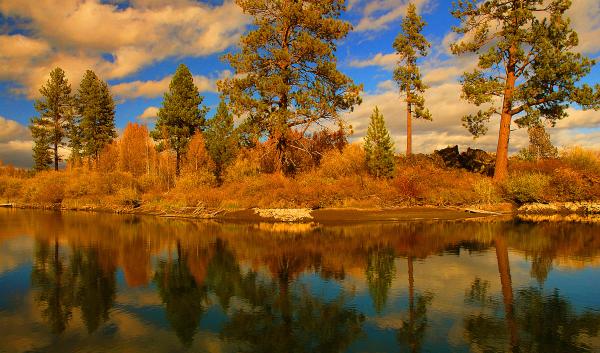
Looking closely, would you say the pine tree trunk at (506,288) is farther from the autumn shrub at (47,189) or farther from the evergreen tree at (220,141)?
the autumn shrub at (47,189)

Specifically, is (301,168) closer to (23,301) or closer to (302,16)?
(302,16)

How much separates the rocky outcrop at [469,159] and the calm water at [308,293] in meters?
16.6

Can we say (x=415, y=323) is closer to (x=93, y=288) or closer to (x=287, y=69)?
(x=93, y=288)

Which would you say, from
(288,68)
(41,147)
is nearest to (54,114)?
(41,147)

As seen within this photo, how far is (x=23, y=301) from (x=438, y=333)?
10247 mm

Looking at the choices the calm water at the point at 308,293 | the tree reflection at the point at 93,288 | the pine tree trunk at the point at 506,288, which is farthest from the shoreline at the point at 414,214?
the tree reflection at the point at 93,288

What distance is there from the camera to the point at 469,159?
3997cm

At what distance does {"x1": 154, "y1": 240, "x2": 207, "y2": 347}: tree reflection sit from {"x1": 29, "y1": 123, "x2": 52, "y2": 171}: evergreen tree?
56.2m

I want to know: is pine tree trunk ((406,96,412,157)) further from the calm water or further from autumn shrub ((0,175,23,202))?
autumn shrub ((0,175,23,202))

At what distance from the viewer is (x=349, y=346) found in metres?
7.91

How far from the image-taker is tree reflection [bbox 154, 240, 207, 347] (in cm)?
916

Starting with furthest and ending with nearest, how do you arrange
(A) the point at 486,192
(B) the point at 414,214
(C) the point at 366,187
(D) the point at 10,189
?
(D) the point at 10,189, (A) the point at 486,192, (C) the point at 366,187, (B) the point at 414,214

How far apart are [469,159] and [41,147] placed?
5824 centimetres

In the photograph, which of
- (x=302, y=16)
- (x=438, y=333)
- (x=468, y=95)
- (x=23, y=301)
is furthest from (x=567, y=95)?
(x=23, y=301)
